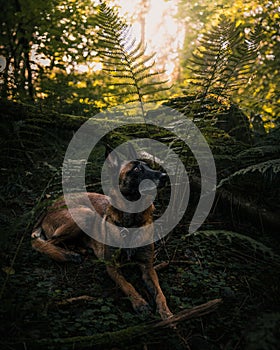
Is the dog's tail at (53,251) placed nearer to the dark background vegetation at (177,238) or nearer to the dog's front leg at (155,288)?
the dark background vegetation at (177,238)

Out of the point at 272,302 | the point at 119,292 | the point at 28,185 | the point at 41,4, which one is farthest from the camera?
the point at 41,4

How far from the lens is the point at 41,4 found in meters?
6.42

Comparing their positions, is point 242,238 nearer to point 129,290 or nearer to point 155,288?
point 155,288

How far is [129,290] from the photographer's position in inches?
113

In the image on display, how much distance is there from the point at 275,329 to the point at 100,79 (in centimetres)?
762

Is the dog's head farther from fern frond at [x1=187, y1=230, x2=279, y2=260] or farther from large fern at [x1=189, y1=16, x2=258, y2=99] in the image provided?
large fern at [x1=189, y1=16, x2=258, y2=99]

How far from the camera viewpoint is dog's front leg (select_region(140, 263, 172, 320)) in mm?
2629

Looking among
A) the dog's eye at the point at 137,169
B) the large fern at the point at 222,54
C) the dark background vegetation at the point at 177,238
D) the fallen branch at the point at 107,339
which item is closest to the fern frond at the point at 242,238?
the dark background vegetation at the point at 177,238

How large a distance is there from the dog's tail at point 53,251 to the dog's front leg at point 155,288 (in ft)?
2.57

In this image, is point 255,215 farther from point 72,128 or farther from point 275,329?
point 72,128

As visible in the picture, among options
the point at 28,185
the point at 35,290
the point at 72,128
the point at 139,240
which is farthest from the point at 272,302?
the point at 72,128

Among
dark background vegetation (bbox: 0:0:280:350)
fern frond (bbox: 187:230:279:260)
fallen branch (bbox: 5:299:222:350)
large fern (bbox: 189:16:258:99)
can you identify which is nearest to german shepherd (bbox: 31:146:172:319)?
dark background vegetation (bbox: 0:0:280:350)

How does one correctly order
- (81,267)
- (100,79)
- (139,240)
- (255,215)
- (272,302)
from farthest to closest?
(100,79)
(255,215)
(81,267)
(139,240)
(272,302)

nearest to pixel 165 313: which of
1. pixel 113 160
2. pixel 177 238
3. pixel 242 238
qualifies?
pixel 242 238
